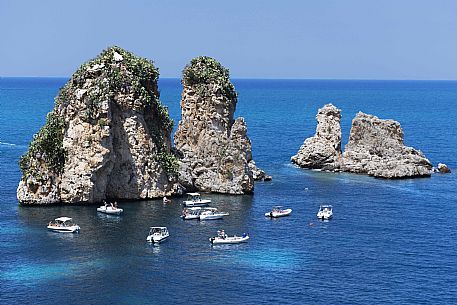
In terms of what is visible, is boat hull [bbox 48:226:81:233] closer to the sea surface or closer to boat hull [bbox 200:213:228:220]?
the sea surface

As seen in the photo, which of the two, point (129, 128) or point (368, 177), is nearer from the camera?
point (129, 128)

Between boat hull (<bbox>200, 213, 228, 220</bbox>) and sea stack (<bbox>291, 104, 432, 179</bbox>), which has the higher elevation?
sea stack (<bbox>291, 104, 432, 179</bbox>)

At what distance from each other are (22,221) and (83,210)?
12543 mm

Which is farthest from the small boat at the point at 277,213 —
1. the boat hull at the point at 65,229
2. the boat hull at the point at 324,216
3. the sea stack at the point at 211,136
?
the boat hull at the point at 65,229

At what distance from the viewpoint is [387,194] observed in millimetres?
143375

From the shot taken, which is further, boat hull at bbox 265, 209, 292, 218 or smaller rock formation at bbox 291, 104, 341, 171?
smaller rock formation at bbox 291, 104, 341, 171

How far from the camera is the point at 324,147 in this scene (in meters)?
175

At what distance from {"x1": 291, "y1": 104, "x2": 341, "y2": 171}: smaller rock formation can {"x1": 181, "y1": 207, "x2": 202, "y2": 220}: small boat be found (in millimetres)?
58101

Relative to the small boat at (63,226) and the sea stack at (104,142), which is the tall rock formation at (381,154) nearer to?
the sea stack at (104,142)

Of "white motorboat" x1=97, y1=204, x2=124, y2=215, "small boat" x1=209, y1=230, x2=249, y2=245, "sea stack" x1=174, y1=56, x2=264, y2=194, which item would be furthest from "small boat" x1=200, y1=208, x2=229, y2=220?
"sea stack" x1=174, y1=56, x2=264, y2=194

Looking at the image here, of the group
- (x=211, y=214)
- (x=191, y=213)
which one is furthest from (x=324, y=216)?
(x=191, y=213)

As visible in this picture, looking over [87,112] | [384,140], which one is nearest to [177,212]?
[87,112]

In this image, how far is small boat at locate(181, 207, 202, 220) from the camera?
11978 cm

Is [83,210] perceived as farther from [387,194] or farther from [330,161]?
[330,161]
